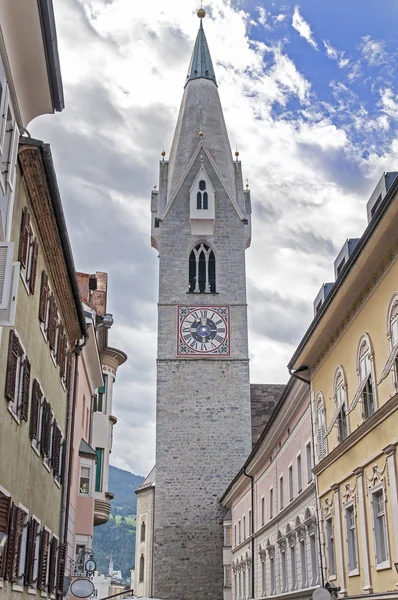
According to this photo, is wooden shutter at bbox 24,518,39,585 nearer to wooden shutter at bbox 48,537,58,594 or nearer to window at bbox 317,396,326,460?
wooden shutter at bbox 48,537,58,594

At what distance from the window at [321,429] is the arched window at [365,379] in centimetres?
351

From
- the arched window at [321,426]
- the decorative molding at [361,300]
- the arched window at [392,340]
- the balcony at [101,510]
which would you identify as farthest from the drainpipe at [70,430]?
the arched window at [392,340]

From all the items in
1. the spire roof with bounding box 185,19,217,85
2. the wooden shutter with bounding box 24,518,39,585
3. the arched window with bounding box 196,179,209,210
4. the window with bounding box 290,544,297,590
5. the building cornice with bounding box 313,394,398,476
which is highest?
the spire roof with bounding box 185,19,217,85

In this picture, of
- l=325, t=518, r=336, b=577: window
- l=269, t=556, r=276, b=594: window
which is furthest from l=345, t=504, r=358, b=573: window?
l=269, t=556, r=276, b=594: window

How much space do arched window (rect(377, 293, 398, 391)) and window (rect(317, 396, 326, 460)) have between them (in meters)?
5.79

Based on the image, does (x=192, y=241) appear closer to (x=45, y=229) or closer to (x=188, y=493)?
(x=188, y=493)

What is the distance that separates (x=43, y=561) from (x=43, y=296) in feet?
18.3

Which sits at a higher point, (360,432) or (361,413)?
(361,413)

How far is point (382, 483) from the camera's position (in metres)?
15.0

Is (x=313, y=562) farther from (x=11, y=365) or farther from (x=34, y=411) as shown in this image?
(x=11, y=365)

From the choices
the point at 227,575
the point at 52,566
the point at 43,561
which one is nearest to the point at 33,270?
the point at 43,561

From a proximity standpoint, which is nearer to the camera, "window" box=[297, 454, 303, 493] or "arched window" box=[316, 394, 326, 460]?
"arched window" box=[316, 394, 326, 460]

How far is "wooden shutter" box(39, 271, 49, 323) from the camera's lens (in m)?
17.1

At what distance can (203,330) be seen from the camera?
164 feet
